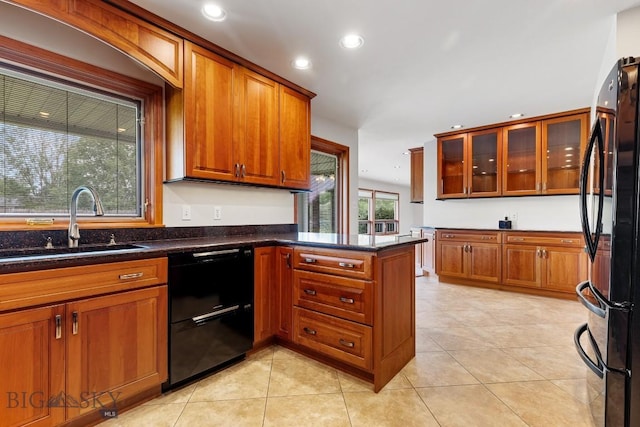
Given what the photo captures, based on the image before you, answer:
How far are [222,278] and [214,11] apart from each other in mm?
1766

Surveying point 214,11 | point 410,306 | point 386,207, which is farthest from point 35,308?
point 386,207

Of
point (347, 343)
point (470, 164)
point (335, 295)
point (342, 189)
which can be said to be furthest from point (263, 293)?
point (470, 164)

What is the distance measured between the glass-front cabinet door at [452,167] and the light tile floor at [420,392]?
2473mm

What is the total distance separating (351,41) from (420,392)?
249 cm

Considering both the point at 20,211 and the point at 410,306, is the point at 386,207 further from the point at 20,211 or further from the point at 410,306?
the point at 20,211

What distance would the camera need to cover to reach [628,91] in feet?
4.00

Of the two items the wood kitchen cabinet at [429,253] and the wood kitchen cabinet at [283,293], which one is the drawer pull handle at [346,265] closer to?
the wood kitchen cabinet at [283,293]

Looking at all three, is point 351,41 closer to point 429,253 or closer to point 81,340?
point 81,340

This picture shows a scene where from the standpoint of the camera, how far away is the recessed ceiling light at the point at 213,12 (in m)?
1.85

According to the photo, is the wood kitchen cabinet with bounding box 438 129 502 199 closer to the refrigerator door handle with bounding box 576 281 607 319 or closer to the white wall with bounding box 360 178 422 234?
the refrigerator door handle with bounding box 576 281 607 319

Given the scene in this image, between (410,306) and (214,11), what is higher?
(214,11)

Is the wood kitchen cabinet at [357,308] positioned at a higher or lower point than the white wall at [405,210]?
lower

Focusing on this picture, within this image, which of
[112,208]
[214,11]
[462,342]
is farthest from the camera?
[462,342]

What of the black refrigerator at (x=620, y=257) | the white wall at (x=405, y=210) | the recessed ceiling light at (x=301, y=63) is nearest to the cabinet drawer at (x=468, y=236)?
the black refrigerator at (x=620, y=257)
